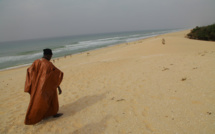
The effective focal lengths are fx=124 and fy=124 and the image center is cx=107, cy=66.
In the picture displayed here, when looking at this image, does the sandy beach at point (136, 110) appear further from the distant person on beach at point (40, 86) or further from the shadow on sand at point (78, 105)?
the distant person on beach at point (40, 86)

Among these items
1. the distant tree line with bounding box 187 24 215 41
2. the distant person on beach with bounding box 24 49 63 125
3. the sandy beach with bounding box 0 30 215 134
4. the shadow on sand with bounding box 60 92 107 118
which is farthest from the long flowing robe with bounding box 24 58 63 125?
the distant tree line with bounding box 187 24 215 41

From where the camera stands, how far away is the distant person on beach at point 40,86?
296cm

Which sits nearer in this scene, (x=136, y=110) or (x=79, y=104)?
(x=136, y=110)

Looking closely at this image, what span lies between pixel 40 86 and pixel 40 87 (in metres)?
0.02

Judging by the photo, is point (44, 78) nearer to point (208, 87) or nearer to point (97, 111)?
point (97, 111)

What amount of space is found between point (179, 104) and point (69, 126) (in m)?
2.78

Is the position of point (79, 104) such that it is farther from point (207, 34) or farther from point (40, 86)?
point (207, 34)

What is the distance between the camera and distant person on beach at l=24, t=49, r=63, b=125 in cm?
296

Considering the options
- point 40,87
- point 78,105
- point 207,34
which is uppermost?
point 207,34

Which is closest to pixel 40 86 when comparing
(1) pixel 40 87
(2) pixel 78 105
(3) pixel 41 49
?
(1) pixel 40 87

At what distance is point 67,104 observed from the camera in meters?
4.18

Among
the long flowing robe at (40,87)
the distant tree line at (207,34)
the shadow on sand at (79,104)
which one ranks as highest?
the distant tree line at (207,34)

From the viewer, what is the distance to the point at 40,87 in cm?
296

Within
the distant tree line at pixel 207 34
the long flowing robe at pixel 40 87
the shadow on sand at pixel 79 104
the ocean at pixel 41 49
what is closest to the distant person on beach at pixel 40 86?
the long flowing robe at pixel 40 87
